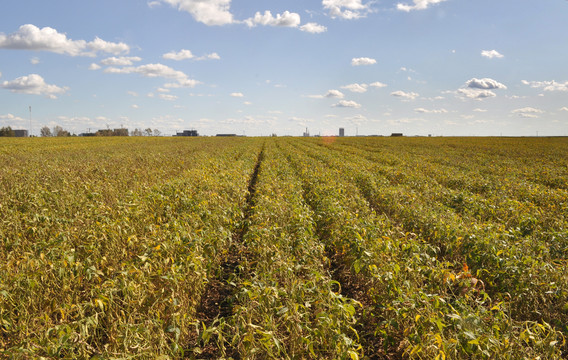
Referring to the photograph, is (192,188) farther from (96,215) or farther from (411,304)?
(411,304)

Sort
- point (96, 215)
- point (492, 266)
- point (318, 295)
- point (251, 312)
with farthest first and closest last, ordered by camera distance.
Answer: point (96, 215) < point (492, 266) < point (318, 295) < point (251, 312)

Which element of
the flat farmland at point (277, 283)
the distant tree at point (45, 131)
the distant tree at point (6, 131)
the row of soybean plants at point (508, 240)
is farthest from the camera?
the distant tree at point (45, 131)

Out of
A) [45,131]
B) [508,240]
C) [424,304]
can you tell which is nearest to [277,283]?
[424,304]

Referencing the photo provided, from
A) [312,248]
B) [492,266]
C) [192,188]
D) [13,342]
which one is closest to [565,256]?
[492,266]

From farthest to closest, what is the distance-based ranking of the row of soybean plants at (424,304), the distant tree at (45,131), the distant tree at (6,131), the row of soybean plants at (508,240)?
the distant tree at (45,131) → the distant tree at (6,131) → the row of soybean plants at (508,240) → the row of soybean plants at (424,304)

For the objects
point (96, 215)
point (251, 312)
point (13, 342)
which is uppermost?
point (96, 215)

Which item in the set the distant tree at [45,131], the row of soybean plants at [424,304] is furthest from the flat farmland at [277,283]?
the distant tree at [45,131]

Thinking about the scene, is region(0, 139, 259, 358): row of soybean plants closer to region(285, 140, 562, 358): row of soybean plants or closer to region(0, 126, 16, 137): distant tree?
region(285, 140, 562, 358): row of soybean plants

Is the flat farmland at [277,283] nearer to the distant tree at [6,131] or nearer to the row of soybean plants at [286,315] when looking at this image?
the row of soybean plants at [286,315]

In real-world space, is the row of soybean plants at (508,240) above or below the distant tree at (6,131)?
below

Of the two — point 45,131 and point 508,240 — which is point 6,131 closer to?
Answer: point 45,131

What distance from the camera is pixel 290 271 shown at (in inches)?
178

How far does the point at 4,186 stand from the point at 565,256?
16.4 metres

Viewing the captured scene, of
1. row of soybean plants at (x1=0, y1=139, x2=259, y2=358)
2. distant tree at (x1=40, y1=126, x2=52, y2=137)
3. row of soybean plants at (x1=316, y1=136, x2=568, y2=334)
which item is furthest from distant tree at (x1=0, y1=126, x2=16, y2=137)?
row of soybean plants at (x1=316, y1=136, x2=568, y2=334)
